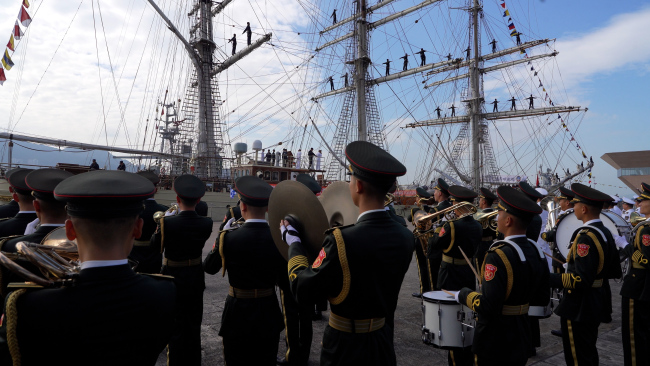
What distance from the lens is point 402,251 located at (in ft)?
8.22

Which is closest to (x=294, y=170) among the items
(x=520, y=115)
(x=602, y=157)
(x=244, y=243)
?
(x=244, y=243)

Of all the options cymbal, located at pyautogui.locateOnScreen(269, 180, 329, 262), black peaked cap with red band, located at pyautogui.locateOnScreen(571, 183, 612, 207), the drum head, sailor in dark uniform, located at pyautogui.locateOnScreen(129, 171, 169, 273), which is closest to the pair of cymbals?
cymbal, located at pyautogui.locateOnScreen(269, 180, 329, 262)

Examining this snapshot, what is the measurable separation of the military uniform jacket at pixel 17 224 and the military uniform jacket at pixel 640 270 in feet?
22.5

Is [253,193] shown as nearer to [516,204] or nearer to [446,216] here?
[516,204]

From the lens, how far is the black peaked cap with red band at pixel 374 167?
2.44 m

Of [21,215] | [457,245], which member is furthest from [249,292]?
[457,245]

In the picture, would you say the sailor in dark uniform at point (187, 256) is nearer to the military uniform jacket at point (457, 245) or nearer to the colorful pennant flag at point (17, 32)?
the military uniform jacket at point (457, 245)

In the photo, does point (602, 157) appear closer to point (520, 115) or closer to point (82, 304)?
point (520, 115)

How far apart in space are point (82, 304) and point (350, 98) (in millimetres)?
33088

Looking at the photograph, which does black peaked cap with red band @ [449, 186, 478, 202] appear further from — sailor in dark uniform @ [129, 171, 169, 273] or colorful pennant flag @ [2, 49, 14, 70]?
colorful pennant flag @ [2, 49, 14, 70]

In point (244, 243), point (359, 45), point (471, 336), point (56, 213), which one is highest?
point (359, 45)

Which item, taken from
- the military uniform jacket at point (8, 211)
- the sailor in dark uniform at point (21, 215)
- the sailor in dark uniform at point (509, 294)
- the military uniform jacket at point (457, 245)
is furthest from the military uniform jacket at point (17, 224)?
the military uniform jacket at point (457, 245)

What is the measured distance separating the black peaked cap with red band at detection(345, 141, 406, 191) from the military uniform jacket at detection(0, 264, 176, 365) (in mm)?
1375

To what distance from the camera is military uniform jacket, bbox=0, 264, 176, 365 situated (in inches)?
60.2
